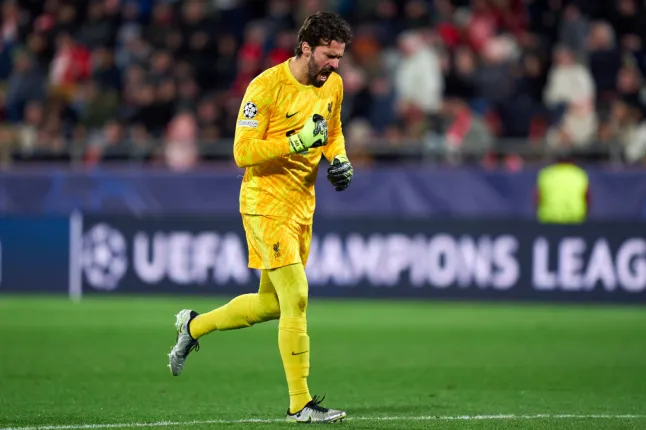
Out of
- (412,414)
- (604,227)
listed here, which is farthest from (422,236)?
(412,414)

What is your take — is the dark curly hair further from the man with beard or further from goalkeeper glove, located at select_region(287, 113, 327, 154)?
goalkeeper glove, located at select_region(287, 113, 327, 154)

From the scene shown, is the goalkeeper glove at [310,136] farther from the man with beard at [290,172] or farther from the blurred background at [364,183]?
the blurred background at [364,183]

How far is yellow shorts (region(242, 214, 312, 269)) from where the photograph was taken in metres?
7.10

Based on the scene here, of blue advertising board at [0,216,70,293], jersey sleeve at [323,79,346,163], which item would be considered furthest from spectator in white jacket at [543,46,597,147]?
jersey sleeve at [323,79,346,163]

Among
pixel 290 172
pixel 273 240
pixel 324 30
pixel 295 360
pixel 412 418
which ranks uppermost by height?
pixel 324 30

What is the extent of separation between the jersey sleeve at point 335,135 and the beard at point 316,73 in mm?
255

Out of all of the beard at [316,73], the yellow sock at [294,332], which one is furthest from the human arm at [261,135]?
the yellow sock at [294,332]

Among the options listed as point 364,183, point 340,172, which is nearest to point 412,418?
point 340,172

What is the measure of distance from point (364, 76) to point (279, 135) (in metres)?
10.8

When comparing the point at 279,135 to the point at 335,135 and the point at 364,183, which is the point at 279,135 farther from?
the point at 364,183

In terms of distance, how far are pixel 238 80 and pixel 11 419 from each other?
11.8 m

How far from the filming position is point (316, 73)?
23.4 ft

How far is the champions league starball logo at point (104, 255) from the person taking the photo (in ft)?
52.3

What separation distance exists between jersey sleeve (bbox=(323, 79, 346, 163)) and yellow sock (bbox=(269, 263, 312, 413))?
0.83 metres
